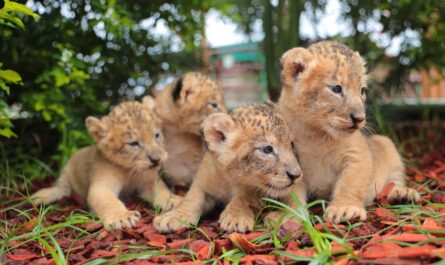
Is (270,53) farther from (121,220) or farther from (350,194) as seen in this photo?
(121,220)

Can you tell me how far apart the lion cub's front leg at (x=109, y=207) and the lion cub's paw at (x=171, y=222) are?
0.93 feet

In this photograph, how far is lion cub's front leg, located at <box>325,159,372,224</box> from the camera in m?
3.73

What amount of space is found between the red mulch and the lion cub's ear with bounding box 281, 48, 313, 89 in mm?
1065

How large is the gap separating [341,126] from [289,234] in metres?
0.97

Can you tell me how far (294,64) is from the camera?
4215 millimetres

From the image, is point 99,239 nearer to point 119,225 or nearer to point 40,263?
point 119,225

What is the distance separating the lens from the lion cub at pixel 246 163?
3.92m

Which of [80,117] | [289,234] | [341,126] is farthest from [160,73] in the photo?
[289,234]

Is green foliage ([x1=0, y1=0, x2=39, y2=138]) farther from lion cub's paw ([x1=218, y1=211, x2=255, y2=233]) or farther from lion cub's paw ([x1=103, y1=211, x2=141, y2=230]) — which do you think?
lion cub's paw ([x1=218, y1=211, x2=255, y2=233])

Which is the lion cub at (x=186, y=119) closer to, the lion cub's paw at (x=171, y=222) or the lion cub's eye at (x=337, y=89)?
the lion cub's paw at (x=171, y=222)

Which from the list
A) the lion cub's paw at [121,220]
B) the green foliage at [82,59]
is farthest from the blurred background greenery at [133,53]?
the lion cub's paw at [121,220]

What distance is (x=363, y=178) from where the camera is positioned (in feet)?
13.5

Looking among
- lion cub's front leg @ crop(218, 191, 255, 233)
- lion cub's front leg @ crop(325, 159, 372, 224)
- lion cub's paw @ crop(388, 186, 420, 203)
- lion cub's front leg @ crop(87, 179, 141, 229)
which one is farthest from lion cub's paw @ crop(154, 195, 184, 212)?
lion cub's paw @ crop(388, 186, 420, 203)

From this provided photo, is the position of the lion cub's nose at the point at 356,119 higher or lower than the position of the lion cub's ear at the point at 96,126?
higher
